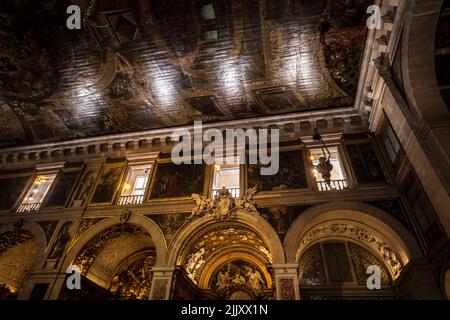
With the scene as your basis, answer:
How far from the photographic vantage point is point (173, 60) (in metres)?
10.3

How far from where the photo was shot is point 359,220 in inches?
361

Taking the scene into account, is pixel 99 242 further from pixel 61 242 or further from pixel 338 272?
pixel 338 272

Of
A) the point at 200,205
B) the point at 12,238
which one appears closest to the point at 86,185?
the point at 12,238

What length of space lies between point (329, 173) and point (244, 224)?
3.87m

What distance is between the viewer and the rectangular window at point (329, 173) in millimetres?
9930

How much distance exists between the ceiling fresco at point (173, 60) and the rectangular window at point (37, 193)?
117 inches

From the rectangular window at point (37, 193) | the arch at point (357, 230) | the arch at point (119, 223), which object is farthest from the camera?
the rectangular window at point (37, 193)

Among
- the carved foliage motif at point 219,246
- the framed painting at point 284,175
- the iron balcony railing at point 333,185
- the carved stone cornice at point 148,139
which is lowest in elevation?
the carved foliage motif at point 219,246

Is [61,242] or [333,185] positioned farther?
[61,242]

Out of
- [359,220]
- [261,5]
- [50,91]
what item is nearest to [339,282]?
[359,220]

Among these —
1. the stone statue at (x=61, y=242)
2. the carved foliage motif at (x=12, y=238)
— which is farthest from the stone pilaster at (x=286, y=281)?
the carved foliage motif at (x=12, y=238)

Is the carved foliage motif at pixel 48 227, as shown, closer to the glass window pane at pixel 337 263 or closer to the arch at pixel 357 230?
the arch at pixel 357 230

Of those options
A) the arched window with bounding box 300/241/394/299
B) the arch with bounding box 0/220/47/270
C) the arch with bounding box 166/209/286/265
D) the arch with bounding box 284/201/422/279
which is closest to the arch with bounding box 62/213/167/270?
the arch with bounding box 166/209/286/265

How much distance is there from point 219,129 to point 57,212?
8457mm
